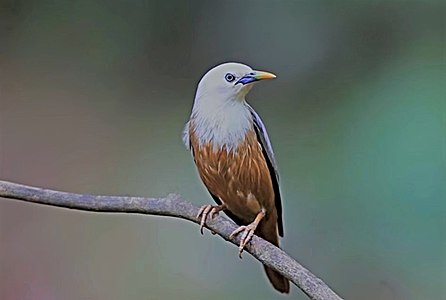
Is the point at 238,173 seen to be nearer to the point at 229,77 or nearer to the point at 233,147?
the point at 233,147

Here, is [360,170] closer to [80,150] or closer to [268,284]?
[268,284]

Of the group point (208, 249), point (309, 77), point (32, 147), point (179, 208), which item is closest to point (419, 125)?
point (309, 77)

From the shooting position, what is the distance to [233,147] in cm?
119

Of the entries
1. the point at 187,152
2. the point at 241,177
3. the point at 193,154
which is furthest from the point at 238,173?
the point at 187,152

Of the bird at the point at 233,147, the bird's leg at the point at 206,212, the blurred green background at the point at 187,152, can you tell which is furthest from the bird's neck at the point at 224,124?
the blurred green background at the point at 187,152

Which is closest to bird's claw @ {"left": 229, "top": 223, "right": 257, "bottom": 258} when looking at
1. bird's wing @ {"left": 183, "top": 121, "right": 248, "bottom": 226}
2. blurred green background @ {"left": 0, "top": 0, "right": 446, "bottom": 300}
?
bird's wing @ {"left": 183, "top": 121, "right": 248, "bottom": 226}

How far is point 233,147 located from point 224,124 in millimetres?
50

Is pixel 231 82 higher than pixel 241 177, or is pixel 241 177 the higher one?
pixel 231 82

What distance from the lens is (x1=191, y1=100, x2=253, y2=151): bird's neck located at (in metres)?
1.19

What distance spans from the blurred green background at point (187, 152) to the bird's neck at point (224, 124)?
0.42 meters

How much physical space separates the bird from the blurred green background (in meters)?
0.37

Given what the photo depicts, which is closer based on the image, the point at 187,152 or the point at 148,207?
the point at 148,207

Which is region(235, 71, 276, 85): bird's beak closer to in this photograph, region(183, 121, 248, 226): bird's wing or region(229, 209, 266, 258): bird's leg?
region(183, 121, 248, 226): bird's wing

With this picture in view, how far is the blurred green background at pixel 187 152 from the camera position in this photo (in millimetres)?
1612
